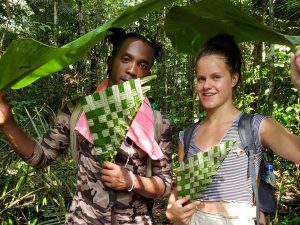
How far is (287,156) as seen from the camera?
1341 mm

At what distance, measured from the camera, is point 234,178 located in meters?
1.43

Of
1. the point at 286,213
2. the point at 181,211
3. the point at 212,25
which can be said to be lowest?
the point at 286,213

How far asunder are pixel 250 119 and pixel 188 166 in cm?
30

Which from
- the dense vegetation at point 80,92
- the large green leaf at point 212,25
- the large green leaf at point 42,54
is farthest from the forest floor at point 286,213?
the large green leaf at point 42,54

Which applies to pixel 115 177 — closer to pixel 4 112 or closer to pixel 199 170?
pixel 199 170

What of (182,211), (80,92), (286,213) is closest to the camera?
(182,211)

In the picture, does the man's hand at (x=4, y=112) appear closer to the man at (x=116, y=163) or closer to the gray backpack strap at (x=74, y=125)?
the man at (x=116, y=163)

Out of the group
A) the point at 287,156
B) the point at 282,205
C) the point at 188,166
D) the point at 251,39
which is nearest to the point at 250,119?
the point at 287,156

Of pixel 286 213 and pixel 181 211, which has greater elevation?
pixel 181 211

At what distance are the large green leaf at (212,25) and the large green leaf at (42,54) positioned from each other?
20cm

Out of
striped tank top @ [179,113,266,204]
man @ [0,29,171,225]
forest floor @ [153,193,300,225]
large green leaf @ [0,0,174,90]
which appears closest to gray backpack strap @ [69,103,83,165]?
man @ [0,29,171,225]

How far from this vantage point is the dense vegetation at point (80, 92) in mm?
3129

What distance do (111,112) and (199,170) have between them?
38 cm

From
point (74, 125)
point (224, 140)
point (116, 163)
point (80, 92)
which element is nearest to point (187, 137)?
point (224, 140)
